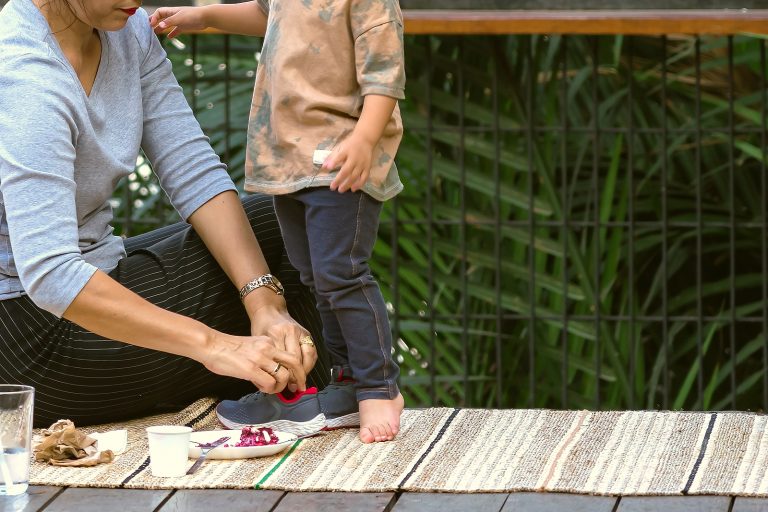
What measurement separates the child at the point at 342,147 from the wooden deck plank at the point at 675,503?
Answer: 1.81 feet

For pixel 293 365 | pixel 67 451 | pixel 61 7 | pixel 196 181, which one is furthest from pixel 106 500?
pixel 61 7

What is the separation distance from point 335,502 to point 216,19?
1.15 m

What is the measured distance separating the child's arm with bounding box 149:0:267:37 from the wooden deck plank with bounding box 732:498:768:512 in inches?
53.8

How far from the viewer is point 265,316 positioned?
2.68m

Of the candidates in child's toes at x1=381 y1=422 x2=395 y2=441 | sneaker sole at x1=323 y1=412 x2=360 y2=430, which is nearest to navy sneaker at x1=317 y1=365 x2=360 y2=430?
sneaker sole at x1=323 y1=412 x2=360 y2=430

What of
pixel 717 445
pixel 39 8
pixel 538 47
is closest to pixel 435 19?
pixel 538 47

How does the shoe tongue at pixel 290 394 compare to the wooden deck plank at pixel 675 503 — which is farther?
the shoe tongue at pixel 290 394

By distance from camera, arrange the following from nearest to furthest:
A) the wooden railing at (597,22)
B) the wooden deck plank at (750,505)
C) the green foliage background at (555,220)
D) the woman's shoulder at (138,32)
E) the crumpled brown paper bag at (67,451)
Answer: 1. the wooden deck plank at (750,505)
2. the crumpled brown paper bag at (67,451)
3. the woman's shoulder at (138,32)
4. the wooden railing at (597,22)
5. the green foliage background at (555,220)

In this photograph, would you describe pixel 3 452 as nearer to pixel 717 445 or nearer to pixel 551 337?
pixel 717 445

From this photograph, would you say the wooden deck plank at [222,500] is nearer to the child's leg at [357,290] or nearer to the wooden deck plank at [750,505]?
the child's leg at [357,290]

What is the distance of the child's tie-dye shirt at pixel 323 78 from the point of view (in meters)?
2.51

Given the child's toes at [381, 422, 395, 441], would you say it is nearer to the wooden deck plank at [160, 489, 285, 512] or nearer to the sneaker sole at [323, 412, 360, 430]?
the sneaker sole at [323, 412, 360, 430]

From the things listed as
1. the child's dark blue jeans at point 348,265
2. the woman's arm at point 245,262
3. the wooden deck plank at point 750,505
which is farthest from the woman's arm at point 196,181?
the wooden deck plank at point 750,505

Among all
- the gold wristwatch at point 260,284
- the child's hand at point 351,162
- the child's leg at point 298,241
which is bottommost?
the gold wristwatch at point 260,284
